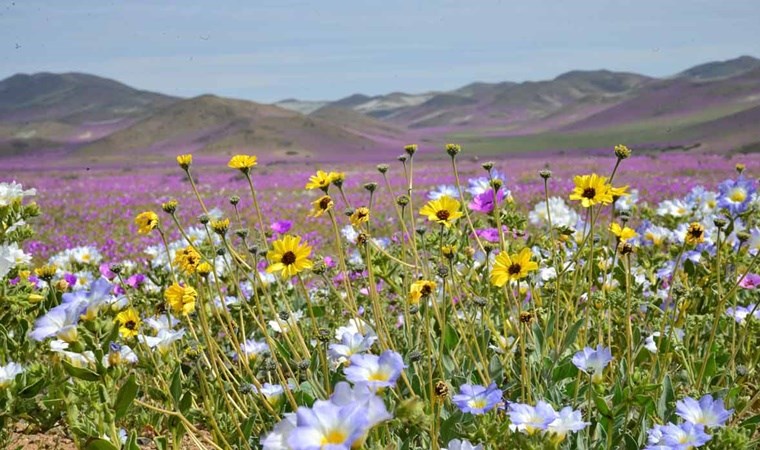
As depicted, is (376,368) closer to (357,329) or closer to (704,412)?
(704,412)

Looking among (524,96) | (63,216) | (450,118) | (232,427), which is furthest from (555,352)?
(524,96)

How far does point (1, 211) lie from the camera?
293 cm

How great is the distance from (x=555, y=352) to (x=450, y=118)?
102 meters

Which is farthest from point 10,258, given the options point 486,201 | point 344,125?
point 344,125

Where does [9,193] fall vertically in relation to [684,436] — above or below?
above

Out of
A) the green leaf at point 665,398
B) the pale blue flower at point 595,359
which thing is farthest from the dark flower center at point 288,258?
the green leaf at point 665,398

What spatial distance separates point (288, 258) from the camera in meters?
2.23

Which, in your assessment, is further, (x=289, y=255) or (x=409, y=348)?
(x=409, y=348)

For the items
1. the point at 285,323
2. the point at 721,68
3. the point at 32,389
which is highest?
the point at 721,68

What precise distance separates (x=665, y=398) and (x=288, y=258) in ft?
4.44

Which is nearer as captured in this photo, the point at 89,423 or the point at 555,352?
the point at 89,423

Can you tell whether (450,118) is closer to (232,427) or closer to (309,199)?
(309,199)

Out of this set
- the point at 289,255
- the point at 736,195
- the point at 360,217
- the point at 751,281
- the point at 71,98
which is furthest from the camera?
the point at 71,98

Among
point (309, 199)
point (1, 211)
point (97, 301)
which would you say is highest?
point (1, 211)
